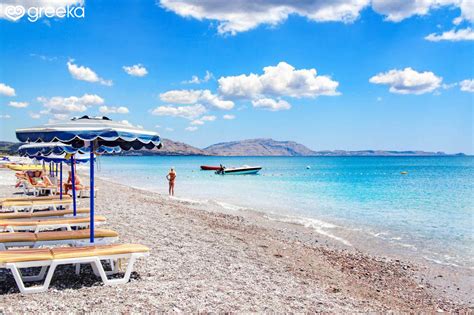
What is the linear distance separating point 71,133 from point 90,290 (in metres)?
2.19

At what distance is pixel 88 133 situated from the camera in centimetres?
583

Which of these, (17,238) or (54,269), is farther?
(17,238)

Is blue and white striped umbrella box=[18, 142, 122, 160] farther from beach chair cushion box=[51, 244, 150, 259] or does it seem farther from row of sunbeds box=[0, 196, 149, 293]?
beach chair cushion box=[51, 244, 150, 259]

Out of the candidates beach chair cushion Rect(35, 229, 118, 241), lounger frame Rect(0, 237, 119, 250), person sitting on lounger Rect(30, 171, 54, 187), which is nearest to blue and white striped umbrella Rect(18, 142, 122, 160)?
beach chair cushion Rect(35, 229, 118, 241)

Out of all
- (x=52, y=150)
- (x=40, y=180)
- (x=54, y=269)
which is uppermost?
(x=52, y=150)

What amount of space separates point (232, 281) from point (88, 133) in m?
3.18

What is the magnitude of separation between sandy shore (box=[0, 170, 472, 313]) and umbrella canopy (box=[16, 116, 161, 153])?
2.10m

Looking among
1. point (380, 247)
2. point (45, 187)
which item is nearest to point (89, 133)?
point (380, 247)

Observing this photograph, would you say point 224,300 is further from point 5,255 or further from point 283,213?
point 283,213

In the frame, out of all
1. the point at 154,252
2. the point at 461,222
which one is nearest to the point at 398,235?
the point at 461,222

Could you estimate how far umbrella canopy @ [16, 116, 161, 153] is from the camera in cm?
574

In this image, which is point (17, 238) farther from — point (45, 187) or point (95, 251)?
point (45, 187)

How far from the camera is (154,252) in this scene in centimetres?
833

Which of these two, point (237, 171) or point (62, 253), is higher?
point (62, 253)
